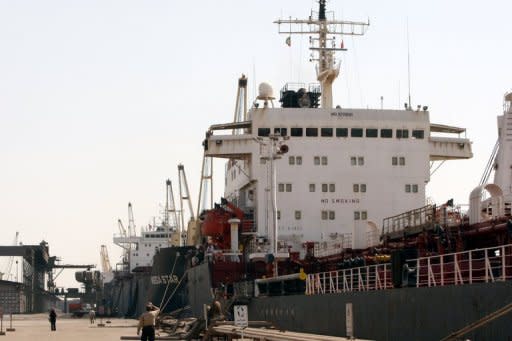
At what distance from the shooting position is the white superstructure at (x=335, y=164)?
46.7 m

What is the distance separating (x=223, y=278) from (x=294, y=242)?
3596mm

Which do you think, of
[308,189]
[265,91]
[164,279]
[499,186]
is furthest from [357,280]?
[164,279]

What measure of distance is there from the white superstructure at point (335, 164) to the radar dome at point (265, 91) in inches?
113

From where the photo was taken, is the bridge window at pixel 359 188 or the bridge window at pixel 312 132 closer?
the bridge window at pixel 359 188

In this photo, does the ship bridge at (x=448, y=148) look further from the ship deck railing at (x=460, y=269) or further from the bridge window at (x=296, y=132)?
the ship deck railing at (x=460, y=269)

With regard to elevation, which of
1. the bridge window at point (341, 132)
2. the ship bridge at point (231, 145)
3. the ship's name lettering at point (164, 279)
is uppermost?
the bridge window at point (341, 132)

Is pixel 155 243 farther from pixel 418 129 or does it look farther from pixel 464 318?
pixel 464 318

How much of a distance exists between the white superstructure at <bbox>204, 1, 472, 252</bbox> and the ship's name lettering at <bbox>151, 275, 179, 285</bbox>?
14.7m

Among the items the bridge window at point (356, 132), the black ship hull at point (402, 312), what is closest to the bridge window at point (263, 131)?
the bridge window at point (356, 132)

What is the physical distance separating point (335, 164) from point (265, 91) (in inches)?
269

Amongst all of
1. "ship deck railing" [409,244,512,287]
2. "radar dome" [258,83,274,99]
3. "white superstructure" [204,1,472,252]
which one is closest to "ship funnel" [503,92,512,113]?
"ship deck railing" [409,244,512,287]

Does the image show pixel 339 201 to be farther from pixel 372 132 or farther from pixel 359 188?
pixel 372 132

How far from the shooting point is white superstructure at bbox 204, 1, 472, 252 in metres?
46.7

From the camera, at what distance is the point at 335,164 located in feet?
154
